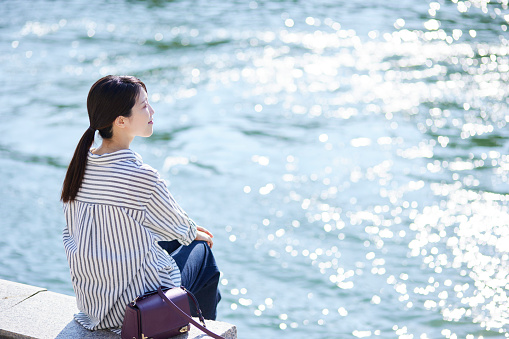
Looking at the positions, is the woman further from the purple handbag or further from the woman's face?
the purple handbag

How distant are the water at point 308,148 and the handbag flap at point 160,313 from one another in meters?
2.41

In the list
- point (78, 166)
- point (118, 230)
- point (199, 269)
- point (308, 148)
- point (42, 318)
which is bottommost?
point (308, 148)

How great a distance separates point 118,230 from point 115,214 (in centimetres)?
6

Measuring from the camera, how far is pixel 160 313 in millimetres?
2523

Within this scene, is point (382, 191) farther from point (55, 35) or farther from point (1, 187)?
point (55, 35)

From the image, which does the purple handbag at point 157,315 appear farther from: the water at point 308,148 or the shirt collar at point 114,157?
the water at point 308,148

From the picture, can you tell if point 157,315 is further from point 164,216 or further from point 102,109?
point 102,109

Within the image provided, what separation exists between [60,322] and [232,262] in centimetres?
311

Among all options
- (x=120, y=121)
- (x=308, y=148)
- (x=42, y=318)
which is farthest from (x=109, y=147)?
(x=308, y=148)

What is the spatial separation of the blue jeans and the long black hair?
1.73 feet

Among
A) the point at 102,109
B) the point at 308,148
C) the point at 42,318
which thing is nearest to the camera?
the point at 102,109

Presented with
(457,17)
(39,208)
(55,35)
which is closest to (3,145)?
(39,208)

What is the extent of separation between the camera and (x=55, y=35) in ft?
42.3

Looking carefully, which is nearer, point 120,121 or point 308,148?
point 120,121
